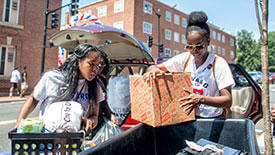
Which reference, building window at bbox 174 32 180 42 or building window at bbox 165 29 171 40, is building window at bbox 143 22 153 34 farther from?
building window at bbox 174 32 180 42

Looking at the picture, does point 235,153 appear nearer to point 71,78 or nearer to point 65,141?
point 65,141

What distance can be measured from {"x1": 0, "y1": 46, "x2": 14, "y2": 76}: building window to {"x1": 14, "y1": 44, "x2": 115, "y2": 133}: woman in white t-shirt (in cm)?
1472

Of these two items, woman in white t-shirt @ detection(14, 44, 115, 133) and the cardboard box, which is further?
woman in white t-shirt @ detection(14, 44, 115, 133)

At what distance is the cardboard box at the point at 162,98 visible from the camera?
1353 mm

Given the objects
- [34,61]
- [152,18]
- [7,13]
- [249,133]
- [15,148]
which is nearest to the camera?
[15,148]

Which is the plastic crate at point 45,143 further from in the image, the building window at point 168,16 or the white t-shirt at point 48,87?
the building window at point 168,16

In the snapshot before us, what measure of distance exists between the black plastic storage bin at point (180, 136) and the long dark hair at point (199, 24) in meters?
0.85

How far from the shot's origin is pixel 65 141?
3.95 ft

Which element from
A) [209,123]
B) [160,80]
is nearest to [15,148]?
[160,80]

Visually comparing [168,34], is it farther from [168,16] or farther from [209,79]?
[209,79]

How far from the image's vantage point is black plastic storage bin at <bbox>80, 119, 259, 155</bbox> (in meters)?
→ 1.34

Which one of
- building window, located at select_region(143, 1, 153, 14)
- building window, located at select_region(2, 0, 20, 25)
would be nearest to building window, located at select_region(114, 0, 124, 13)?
building window, located at select_region(143, 1, 153, 14)

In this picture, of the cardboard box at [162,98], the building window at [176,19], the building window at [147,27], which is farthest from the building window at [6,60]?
the building window at [176,19]

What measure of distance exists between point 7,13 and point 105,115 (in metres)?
15.8
